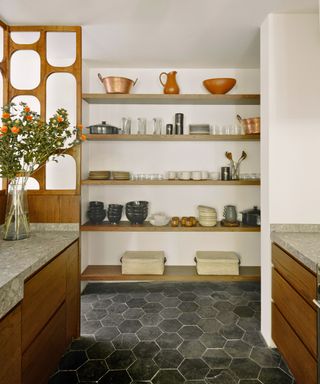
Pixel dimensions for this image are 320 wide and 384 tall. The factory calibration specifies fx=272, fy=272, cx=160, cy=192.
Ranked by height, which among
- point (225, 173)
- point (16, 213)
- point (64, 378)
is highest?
point (225, 173)

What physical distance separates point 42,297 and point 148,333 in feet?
3.38

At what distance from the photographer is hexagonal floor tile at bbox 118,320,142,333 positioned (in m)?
2.19

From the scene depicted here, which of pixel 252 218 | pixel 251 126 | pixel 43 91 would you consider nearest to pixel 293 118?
pixel 251 126

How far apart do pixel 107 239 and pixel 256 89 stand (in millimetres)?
2378

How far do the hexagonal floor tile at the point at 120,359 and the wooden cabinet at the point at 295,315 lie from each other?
1.00 m

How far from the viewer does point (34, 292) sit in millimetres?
1365

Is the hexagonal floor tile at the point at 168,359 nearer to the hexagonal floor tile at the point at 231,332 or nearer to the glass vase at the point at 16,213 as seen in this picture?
the hexagonal floor tile at the point at 231,332

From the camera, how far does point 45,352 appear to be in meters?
1.51

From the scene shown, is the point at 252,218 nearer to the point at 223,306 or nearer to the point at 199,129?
the point at 223,306

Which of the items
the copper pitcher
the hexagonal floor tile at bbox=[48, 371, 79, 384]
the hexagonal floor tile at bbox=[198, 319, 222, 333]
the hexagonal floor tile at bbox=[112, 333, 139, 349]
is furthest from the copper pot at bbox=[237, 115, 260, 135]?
the hexagonal floor tile at bbox=[48, 371, 79, 384]

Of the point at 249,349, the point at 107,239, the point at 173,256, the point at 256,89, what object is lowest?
the point at 249,349

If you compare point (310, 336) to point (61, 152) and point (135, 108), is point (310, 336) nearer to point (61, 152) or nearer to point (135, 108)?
point (61, 152)

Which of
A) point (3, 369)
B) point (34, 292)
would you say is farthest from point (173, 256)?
point (3, 369)

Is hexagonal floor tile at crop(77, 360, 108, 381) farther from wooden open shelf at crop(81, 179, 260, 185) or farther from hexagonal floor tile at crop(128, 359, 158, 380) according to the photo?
wooden open shelf at crop(81, 179, 260, 185)
